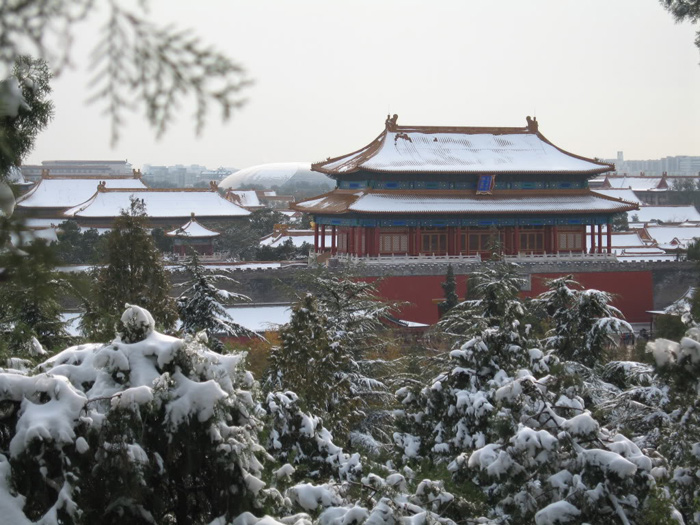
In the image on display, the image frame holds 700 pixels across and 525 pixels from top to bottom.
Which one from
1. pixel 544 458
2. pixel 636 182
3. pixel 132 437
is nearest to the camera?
pixel 132 437

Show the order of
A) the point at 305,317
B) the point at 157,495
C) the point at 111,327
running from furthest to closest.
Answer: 1. the point at 305,317
2. the point at 111,327
3. the point at 157,495

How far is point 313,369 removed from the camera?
41.6 feet

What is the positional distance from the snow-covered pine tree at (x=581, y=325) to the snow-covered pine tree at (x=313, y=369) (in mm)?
4087

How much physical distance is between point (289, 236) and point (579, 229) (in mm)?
14679

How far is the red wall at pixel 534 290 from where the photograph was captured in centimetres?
3222

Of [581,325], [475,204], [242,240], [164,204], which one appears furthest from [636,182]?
[581,325]

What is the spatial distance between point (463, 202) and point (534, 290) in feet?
13.0

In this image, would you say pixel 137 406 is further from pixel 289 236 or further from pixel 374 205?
pixel 289 236

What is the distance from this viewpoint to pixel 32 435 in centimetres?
507

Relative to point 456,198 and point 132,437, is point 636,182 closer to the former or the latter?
point 456,198

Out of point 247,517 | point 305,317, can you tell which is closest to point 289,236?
point 305,317

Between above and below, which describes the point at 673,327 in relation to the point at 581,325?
above

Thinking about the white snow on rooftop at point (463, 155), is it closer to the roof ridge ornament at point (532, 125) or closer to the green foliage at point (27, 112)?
the roof ridge ornament at point (532, 125)

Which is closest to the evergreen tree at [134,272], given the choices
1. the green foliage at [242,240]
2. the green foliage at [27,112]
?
the green foliage at [27,112]
